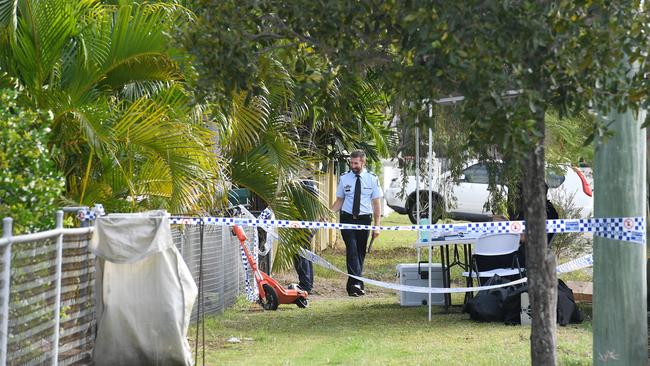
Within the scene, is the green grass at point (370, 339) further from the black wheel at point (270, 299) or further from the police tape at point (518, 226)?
the police tape at point (518, 226)

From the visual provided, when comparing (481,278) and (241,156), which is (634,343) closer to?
(481,278)

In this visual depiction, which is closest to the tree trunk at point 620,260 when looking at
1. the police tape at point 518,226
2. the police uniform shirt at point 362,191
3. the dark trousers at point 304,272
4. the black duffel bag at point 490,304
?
the police tape at point 518,226

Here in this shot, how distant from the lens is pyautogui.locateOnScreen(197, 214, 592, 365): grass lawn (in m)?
9.09

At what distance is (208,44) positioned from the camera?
5691 millimetres

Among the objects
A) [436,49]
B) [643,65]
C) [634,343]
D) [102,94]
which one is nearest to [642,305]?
[634,343]

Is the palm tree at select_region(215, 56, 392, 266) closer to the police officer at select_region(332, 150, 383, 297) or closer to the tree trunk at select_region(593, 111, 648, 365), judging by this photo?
the police officer at select_region(332, 150, 383, 297)

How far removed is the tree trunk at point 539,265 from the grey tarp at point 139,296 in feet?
10.2

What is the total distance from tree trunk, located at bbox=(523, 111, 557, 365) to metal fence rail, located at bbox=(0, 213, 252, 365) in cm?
286

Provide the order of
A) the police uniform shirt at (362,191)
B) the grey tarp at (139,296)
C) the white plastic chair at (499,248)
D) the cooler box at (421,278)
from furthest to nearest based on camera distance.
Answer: the police uniform shirt at (362,191) → the cooler box at (421,278) → the white plastic chair at (499,248) → the grey tarp at (139,296)

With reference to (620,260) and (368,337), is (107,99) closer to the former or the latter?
(368,337)

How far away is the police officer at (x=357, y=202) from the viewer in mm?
14305

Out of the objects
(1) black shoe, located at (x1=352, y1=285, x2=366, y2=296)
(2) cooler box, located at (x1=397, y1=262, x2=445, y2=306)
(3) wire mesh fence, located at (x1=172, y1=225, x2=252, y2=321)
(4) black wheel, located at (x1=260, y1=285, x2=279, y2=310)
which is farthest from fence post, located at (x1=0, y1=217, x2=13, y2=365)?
(1) black shoe, located at (x1=352, y1=285, x2=366, y2=296)

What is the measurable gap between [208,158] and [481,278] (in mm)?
3871

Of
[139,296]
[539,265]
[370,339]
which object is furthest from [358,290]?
[539,265]
